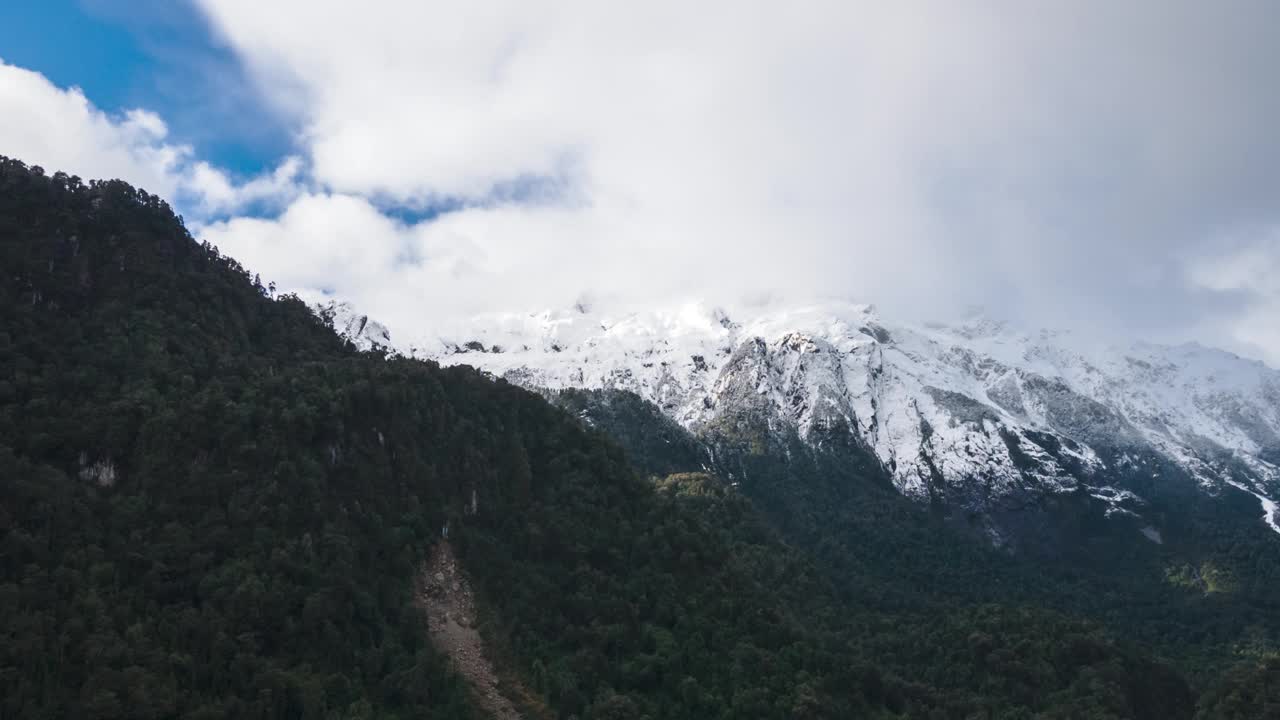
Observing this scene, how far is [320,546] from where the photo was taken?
112 meters

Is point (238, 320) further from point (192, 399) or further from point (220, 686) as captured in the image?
point (220, 686)

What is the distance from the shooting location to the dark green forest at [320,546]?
300 ft

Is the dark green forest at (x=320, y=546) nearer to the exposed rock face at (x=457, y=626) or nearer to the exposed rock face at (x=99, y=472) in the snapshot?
the exposed rock face at (x=99, y=472)

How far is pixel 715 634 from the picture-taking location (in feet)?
442

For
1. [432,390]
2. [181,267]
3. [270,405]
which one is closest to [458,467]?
[432,390]

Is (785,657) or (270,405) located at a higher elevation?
(270,405)

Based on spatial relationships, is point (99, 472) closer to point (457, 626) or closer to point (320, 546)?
point (320, 546)

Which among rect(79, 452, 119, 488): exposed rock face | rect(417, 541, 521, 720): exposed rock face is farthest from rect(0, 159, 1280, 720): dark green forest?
rect(417, 541, 521, 720): exposed rock face

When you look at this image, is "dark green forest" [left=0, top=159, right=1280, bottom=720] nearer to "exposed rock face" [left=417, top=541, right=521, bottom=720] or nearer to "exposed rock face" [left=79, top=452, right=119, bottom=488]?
"exposed rock face" [left=79, top=452, right=119, bottom=488]

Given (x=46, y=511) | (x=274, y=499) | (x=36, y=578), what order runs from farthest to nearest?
(x=274, y=499) → (x=46, y=511) → (x=36, y=578)

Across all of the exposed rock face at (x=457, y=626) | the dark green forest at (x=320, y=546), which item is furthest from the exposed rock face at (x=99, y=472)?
the exposed rock face at (x=457, y=626)

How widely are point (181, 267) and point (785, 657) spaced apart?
358 ft

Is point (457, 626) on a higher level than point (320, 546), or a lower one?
lower

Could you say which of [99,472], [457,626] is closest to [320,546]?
[457,626]
